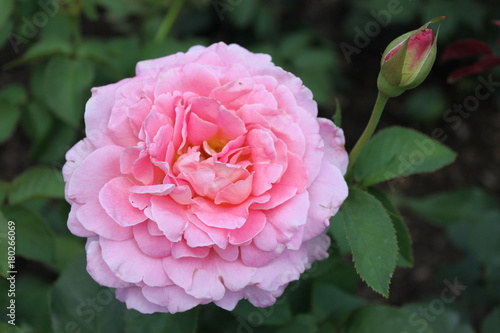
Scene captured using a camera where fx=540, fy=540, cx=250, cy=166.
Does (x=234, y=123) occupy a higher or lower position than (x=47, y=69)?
higher

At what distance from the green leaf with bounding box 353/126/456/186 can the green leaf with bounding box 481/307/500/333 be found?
0.55 metres

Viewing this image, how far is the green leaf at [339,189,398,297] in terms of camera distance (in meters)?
0.87

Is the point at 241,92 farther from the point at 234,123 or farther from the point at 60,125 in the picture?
the point at 60,125

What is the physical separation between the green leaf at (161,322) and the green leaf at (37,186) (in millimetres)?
370

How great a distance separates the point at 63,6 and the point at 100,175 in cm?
89

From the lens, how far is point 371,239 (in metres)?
0.92

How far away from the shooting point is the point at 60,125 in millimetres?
1706

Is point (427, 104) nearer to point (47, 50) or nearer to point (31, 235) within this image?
point (47, 50)

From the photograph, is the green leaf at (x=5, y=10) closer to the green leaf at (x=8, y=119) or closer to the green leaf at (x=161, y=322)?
the green leaf at (x=8, y=119)

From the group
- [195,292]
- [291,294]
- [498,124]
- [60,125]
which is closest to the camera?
[195,292]

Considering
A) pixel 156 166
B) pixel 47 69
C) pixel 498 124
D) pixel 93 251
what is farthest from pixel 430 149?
pixel 498 124

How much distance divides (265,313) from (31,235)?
0.55 metres
